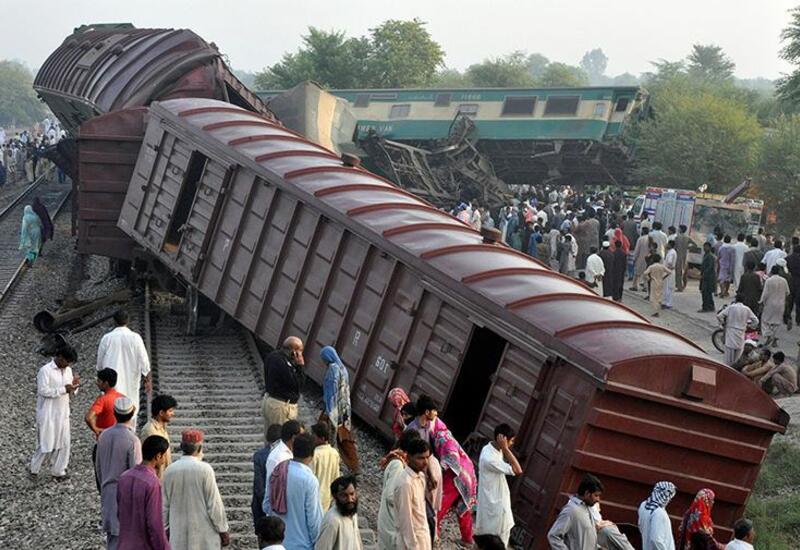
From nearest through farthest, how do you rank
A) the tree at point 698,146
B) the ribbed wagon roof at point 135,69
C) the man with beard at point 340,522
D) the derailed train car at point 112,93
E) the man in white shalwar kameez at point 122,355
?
the man with beard at point 340,522, the man in white shalwar kameez at point 122,355, the derailed train car at point 112,93, the ribbed wagon roof at point 135,69, the tree at point 698,146

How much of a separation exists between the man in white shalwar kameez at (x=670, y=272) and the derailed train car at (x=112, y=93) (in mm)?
9003

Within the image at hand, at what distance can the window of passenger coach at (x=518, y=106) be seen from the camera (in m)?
38.7

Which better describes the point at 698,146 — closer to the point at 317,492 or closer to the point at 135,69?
the point at 135,69

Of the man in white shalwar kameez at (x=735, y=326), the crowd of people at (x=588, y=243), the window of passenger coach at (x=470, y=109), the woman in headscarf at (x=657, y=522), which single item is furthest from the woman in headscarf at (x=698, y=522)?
the window of passenger coach at (x=470, y=109)

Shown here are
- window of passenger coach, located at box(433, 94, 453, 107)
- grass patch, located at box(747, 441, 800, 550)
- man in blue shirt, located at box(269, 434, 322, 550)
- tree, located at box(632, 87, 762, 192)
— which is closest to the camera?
man in blue shirt, located at box(269, 434, 322, 550)

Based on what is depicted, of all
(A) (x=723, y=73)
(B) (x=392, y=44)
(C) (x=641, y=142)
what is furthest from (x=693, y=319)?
(A) (x=723, y=73)

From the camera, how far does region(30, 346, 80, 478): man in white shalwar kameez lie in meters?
10.5

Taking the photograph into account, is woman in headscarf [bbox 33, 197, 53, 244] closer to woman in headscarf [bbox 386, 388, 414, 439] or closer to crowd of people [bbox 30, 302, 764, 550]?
crowd of people [bbox 30, 302, 764, 550]

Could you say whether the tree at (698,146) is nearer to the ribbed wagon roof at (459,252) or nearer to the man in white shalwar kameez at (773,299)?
the man in white shalwar kameez at (773,299)

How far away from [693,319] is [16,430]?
13.2 metres

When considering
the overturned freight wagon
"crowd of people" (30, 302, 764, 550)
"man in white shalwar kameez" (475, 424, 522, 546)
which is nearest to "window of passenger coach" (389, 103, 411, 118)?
the overturned freight wagon

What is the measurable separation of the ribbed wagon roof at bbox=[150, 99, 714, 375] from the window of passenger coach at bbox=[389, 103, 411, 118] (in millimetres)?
23798

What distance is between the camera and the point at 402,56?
56906mm

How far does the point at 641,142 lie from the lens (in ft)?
124
